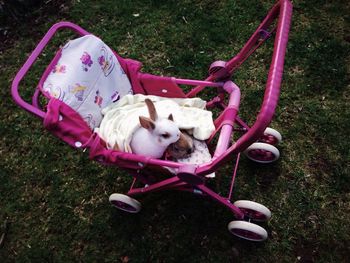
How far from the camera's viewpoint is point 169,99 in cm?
269

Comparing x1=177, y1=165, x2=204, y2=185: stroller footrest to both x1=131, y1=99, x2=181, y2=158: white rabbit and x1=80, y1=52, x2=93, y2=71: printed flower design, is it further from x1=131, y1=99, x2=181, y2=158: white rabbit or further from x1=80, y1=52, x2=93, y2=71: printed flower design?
x1=80, y1=52, x2=93, y2=71: printed flower design

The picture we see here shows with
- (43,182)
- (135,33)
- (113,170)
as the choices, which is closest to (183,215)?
(113,170)

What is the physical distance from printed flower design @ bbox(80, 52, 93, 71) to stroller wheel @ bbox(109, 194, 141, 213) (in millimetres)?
999

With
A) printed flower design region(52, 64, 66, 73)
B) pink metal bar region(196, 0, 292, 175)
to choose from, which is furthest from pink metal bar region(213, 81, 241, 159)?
printed flower design region(52, 64, 66, 73)

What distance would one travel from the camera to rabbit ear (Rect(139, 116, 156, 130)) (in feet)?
6.95

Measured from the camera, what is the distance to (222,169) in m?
3.07

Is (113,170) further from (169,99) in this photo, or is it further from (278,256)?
(278,256)

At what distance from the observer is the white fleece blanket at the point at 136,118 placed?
2336 mm

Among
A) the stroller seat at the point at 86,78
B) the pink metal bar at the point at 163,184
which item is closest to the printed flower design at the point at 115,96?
Answer: the stroller seat at the point at 86,78

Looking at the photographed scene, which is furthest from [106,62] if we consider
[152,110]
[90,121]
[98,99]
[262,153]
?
[262,153]

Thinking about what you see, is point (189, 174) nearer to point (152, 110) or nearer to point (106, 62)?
point (152, 110)

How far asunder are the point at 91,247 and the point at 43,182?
78 centimetres

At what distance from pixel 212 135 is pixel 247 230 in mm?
722

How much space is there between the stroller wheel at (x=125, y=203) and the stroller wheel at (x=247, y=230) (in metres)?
0.72
